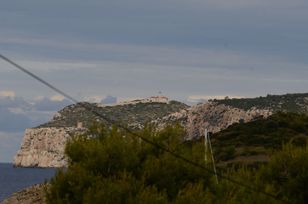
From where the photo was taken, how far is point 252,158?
9988cm

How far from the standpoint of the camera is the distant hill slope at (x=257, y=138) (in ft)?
333

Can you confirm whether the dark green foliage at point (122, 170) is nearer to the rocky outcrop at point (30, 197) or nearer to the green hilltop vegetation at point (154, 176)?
the green hilltop vegetation at point (154, 176)

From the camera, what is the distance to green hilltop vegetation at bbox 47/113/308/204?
4869cm

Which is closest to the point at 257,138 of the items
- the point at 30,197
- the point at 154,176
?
the point at 30,197

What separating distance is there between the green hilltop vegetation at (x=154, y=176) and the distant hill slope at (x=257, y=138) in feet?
116

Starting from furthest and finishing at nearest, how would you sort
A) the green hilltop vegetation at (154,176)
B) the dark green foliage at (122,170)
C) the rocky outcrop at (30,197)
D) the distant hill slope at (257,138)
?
the distant hill slope at (257,138) → the rocky outcrop at (30,197) → the dark green foliage at (122,170) → the green hilltop vegetation at (154,176)

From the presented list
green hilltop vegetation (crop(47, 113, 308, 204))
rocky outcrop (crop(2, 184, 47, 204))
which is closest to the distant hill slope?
rocky outcrop (crop(2, 184, 47, 204))

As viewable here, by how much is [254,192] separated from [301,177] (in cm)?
650

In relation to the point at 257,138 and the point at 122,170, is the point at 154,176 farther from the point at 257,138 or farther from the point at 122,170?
the point at 257,138

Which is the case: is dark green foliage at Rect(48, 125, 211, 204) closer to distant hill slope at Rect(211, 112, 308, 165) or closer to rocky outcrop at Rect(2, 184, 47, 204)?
rocky outcrop at Rect(2, 184, 47, 204)

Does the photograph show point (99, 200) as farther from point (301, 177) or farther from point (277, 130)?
point (277, 130)

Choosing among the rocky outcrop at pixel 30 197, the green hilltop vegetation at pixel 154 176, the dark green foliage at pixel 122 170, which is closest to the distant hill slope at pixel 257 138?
the rocky outcrop at pixel 30 197

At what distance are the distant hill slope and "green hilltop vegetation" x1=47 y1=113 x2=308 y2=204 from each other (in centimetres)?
3524

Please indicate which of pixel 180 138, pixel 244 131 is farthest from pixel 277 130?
pixel 180 138
